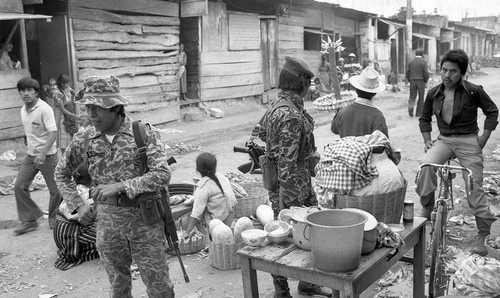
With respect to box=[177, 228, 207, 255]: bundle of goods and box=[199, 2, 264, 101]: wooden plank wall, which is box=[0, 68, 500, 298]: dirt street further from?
box=[199, 2, 264, 101]: wooden plank wall

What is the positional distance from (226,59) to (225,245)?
40.8ft

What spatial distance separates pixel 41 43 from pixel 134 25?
8.04 ft

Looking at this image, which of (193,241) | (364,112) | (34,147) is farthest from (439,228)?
(34,147)

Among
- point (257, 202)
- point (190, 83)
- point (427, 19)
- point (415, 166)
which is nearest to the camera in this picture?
point (257, 202)

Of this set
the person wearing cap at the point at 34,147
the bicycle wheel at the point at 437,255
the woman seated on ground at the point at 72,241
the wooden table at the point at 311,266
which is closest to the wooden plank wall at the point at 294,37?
the person wearing cap at the point at 34,147

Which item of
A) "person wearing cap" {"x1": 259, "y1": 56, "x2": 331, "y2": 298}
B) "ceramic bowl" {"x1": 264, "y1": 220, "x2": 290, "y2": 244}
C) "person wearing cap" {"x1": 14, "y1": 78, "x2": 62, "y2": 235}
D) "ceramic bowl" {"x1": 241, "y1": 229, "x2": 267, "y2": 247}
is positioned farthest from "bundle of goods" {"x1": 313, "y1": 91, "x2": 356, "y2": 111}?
"ceramic bowl" {"x1": 241, "y1": 229, "x2": 267, "y2": 247}

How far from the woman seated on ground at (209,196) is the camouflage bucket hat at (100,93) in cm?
218

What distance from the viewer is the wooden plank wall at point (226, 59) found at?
16.1 meters

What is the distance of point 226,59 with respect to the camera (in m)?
16.9

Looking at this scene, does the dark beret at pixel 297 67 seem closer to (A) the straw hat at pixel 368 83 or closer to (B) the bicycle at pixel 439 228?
(A) the straw hat at pixel 368 83

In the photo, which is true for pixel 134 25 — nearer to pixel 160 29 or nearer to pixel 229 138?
pixel 160 29

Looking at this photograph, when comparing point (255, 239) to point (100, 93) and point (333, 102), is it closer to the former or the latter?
point (100, 93)

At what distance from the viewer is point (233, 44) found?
56.1 feet

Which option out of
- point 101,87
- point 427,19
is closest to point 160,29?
point 101,87
